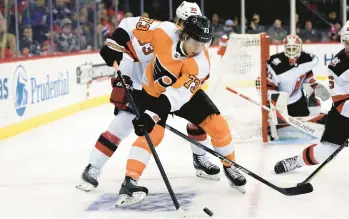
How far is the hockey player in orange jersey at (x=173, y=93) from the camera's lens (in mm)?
3174

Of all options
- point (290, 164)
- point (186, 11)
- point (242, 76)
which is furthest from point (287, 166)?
point (242, 76)

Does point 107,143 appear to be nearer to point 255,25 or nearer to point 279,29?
point 279,29

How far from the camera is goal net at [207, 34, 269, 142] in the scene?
551cm

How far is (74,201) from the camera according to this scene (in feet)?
11.5

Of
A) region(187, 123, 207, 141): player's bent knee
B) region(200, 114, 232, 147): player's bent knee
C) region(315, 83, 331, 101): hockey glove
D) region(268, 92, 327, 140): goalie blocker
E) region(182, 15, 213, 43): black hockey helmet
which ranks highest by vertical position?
region(182, 15, 213, 43): black hockey helmet

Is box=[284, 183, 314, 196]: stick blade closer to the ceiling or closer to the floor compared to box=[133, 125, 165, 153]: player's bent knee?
closer to the floor

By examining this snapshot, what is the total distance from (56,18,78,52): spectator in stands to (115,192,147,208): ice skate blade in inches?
179

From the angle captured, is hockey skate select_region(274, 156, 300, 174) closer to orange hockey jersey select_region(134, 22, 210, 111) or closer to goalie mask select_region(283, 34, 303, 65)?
orange hockey jersey select_region(134, 22, 210, 111)

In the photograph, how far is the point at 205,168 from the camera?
4.01 metres

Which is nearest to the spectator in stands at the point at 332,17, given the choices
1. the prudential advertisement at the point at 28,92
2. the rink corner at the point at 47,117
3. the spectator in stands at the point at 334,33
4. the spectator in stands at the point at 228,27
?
the spectator in stands at the point at 334,33

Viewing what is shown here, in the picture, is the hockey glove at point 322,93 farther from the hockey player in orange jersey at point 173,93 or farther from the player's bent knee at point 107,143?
the player's bent knee at point 107,143

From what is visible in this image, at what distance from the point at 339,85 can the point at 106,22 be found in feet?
19.8

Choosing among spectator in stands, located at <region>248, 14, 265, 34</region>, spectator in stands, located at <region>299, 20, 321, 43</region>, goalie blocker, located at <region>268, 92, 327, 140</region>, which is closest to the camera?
goalie blocker, located at <region>268, 92, 327, 140</region>

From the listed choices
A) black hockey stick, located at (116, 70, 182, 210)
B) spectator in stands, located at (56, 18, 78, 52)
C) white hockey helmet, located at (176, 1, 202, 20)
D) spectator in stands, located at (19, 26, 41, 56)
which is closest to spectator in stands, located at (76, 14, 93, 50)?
spectator in stands, located at (56, 18, 78, 52)
